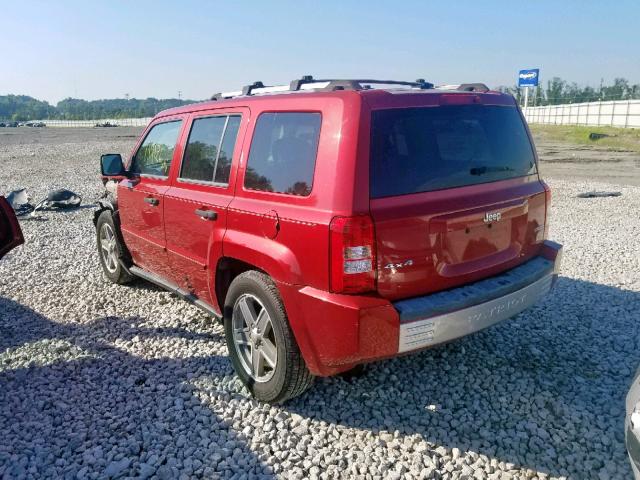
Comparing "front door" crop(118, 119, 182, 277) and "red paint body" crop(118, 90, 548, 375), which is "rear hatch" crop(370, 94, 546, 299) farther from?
"front door" crop(118, 119, 182, 277)

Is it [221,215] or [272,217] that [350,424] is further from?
[221,215]

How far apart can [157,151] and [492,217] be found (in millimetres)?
3069

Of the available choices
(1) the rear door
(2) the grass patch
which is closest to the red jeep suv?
(1) the rear door

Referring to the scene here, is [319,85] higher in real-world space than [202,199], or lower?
higher

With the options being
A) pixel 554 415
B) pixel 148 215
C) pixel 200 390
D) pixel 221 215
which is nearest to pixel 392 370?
pixel 554 415

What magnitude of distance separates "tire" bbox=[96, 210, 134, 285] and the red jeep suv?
1876mm

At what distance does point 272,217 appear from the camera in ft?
10.1

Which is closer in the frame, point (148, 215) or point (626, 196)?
point (148, 215)

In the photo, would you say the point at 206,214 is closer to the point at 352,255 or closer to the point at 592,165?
the point at 352,255

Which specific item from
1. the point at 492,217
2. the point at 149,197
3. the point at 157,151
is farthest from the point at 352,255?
the point at 157,151

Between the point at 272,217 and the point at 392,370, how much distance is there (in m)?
1.54

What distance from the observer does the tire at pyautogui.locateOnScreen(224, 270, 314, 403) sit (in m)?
3.13

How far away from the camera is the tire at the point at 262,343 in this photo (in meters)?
3.13

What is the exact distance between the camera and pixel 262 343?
11.2 feet
